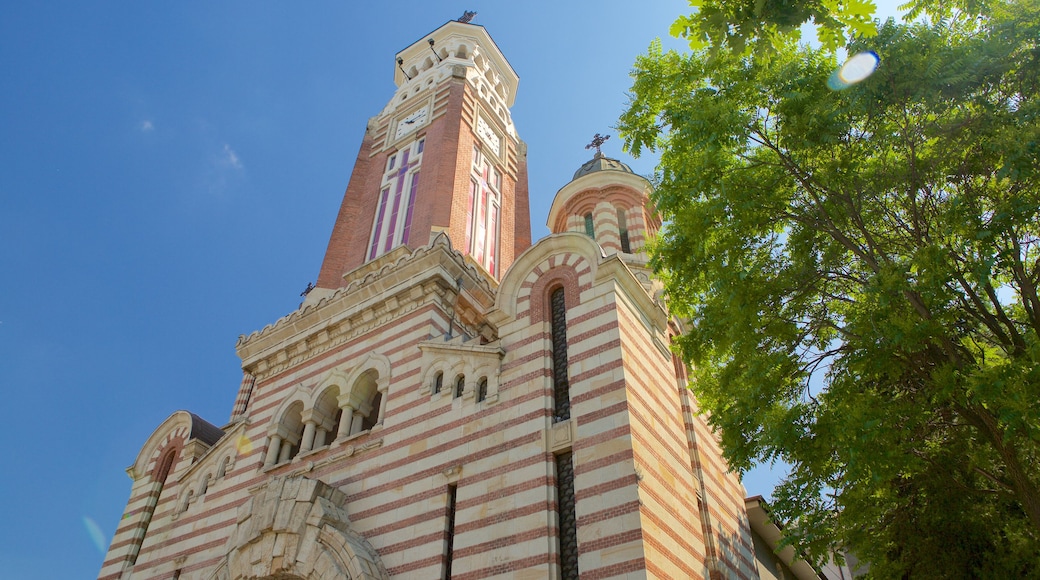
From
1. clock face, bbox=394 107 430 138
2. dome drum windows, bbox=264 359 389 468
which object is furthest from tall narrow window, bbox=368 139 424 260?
dome drum windows, bbox=264 359 389 468

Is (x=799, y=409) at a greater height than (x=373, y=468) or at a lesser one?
lesser

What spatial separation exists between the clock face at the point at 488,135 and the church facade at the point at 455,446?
638 centimetres

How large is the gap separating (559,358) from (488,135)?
16.6 metres

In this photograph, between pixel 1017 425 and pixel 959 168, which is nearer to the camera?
pixel 1017 425

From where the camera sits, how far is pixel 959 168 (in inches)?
370

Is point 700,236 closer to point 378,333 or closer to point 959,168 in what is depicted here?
point 959,168

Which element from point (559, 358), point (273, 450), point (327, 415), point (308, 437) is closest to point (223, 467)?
point (273, 450)

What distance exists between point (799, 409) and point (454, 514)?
649cm

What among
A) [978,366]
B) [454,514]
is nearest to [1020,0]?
[978,366]

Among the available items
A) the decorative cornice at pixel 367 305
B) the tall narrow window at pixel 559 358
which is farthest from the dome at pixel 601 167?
the tall narrow window at pixel 559 358

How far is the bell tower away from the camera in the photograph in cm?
2336

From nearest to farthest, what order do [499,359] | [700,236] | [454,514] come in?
[700,236] → [454,514] → [499,359]

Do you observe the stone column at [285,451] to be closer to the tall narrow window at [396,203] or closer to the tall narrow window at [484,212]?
the tall narrow window at [396,203]

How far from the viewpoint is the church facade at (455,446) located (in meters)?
11.7
